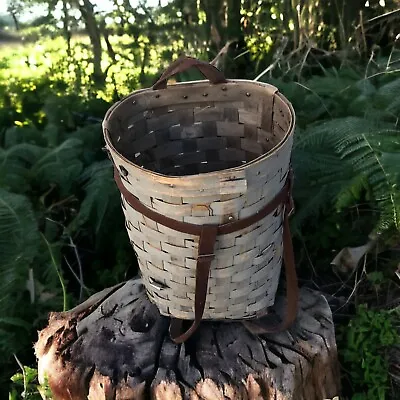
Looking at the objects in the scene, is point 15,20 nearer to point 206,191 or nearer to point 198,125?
point 198,125

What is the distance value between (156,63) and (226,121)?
4.92 feet

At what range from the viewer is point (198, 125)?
163 centimetres

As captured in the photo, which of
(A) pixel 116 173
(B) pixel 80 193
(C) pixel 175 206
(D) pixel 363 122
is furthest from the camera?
(B) pixel 80 193

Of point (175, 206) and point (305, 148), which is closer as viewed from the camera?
point (175, 206)

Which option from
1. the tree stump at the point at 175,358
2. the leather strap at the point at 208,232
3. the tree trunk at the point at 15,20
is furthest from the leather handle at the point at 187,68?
the tree trunk at the point at 15,20

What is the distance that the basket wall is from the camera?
1229 millimetres

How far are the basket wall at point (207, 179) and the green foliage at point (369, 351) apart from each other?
0.34m

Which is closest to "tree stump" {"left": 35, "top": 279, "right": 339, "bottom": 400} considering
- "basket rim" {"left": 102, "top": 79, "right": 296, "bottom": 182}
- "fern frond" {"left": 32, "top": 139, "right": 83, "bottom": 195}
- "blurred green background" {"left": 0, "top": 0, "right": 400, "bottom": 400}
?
"blurred green background" {"left": 0, "top": 0, "right": 400, "bottom": 400}

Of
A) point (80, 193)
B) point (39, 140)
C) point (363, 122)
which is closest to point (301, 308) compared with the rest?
point (363, 122)

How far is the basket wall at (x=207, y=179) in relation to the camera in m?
1.23

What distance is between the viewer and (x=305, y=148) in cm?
199

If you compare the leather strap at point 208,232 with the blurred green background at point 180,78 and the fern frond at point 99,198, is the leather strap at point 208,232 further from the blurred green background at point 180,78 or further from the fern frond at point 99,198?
the fern frond at point 99,198

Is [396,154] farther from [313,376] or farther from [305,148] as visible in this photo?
[313,376]

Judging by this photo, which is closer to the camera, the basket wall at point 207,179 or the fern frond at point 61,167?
the basket wall at point 207,179
